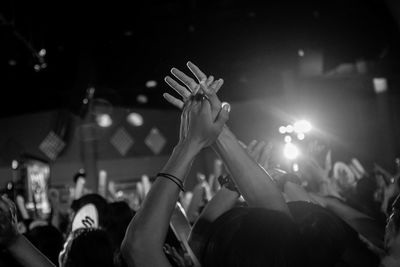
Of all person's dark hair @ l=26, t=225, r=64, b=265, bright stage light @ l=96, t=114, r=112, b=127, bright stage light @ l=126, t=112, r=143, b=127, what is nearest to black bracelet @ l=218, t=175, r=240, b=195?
person's dark hair @ l=26, t=225, r=64, b=265

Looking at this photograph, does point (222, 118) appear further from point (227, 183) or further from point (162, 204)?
point (227, 183)

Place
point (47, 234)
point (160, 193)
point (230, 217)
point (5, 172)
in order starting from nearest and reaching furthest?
point (160, 193)
point (230, 217)
point (47, 234)
point (5, 172)

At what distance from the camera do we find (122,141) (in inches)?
618

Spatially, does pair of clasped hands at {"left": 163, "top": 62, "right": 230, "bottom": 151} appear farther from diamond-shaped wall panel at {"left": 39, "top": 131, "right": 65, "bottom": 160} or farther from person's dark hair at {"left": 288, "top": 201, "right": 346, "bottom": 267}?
diamond-shaped wall panel at {"left": 39, "top": 131, "right": 65, "bottom": 160}

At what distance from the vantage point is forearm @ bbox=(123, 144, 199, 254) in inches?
50.5

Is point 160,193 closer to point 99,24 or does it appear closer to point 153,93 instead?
point 99,24

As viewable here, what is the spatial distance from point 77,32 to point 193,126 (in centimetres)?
1003

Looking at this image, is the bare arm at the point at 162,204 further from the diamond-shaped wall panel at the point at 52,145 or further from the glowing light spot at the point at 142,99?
the glowing light spot at the point at 142,99

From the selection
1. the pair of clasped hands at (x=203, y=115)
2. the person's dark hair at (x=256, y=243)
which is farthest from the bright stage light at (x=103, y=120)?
the person's dark hair at (x=256, y=243)

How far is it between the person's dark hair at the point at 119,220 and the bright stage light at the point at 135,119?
41.6 ft

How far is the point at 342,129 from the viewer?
14.3m

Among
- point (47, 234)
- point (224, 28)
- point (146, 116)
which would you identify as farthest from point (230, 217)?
point (146, 116)

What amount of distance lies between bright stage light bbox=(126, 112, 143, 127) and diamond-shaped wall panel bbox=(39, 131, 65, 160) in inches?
96.5

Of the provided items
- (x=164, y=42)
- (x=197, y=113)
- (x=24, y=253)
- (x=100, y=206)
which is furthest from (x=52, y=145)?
(x=197, y=113)
